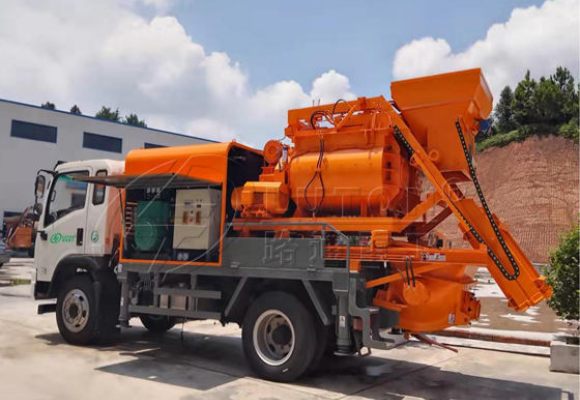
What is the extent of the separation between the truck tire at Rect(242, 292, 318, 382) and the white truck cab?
3.01 m

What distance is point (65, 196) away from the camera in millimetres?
8680

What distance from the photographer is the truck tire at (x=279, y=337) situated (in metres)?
6.02

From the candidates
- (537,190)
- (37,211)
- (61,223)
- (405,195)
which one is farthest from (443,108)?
(537,190)

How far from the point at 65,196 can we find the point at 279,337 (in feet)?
15.3

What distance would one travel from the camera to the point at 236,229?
6965 millimetres

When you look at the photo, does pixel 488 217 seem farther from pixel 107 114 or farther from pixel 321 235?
pixel 107 114

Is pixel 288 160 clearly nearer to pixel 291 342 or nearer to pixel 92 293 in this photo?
pixel 291 342

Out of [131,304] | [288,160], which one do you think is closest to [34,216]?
[131,304]

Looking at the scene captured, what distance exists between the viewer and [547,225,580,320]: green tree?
24.3ft

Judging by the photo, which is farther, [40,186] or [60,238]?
[40,186]

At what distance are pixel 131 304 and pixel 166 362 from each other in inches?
38.7

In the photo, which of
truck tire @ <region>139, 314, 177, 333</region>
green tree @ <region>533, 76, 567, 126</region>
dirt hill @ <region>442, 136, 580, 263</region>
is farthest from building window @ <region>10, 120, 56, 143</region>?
green tree @ <region>533, 76, 567, 126</region>

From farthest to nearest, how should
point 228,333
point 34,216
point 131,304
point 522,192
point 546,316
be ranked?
point 522,192 < point 546,316 < point 228,333 < point 34,216 < point 131,304

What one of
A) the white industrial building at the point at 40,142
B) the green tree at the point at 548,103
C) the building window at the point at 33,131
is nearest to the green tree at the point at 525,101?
the green tree at the point at 548,103
